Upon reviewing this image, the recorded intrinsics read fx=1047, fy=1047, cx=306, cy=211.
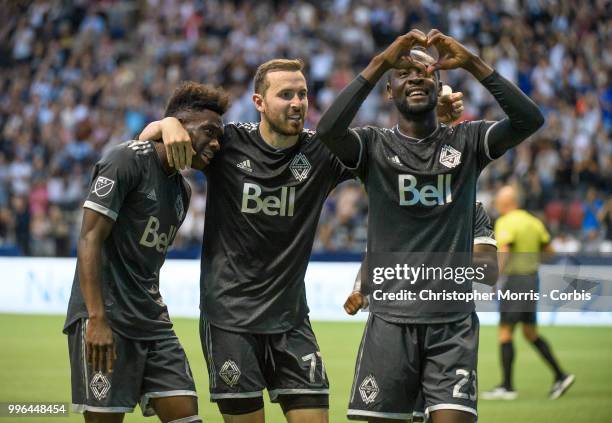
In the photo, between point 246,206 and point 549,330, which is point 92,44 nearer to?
point 549,330

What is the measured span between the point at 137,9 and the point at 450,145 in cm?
2177

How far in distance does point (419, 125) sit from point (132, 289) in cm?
187

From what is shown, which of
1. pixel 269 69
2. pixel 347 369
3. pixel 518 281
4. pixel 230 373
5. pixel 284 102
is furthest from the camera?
pixel 347 369

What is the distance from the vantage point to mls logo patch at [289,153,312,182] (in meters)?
6.20

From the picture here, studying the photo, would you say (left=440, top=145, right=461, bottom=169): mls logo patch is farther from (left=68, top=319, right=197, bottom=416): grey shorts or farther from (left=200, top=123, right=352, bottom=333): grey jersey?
(left=68, top=319, right=197, bottom=416): grey shorts

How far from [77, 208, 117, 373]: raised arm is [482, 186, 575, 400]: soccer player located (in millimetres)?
5196

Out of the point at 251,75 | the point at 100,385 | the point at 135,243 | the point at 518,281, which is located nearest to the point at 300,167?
the point at 135,243

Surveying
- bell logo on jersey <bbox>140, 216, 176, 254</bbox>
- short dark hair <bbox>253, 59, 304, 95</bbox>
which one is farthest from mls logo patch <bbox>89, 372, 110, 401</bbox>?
short dark hair <bbox>253, 59, 304, 95</bbox>

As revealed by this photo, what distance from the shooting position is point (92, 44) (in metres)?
25.1

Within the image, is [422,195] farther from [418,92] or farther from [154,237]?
[154,237]

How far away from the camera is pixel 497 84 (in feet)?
18.2

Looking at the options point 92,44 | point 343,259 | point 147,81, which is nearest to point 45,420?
point 343,259

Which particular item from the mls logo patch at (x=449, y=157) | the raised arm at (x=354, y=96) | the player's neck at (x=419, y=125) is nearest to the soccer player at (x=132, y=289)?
the raised arm at (x=354, y=96)

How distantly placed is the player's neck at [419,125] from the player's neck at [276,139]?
76 cm
